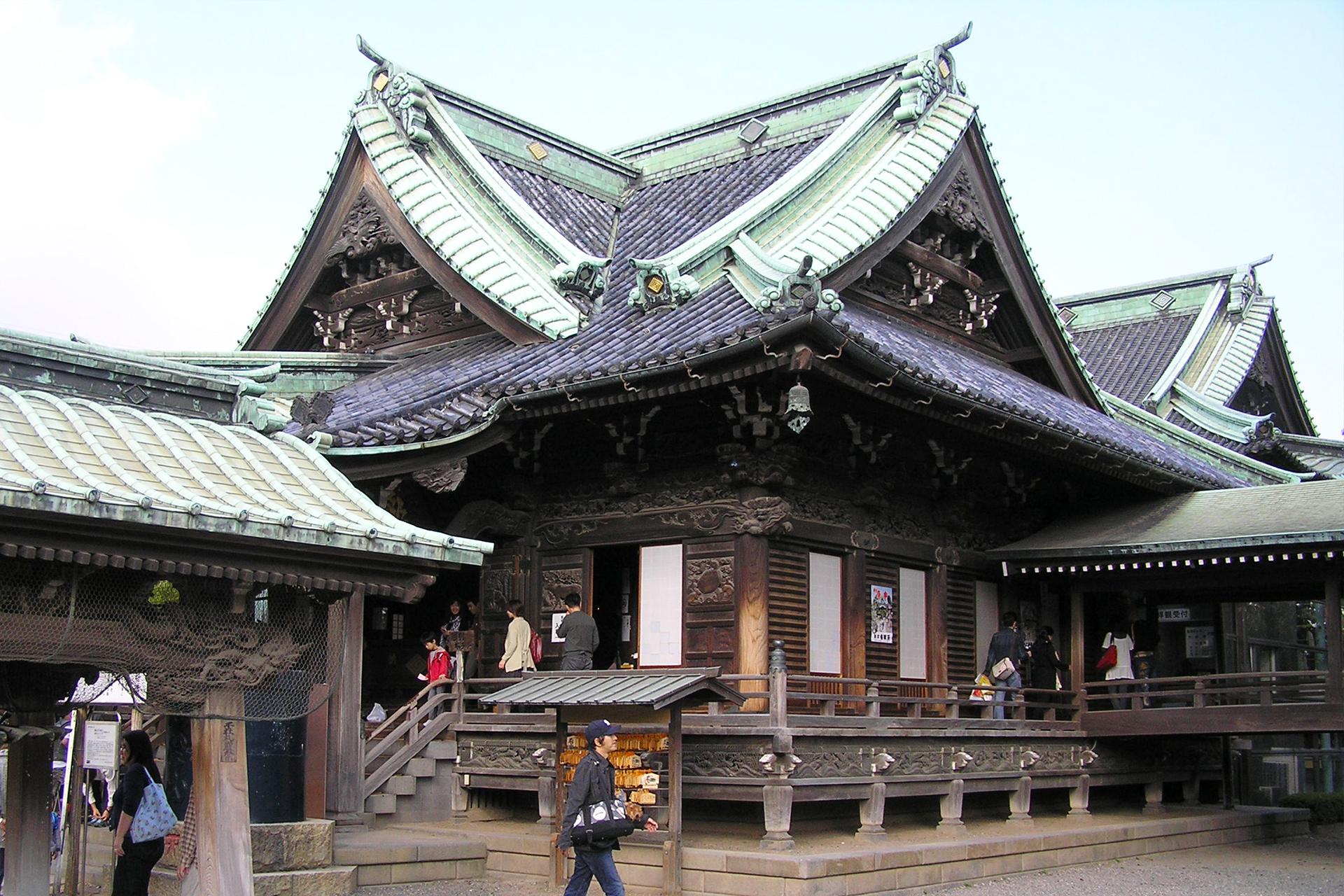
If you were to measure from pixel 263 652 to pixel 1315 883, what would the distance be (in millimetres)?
12161

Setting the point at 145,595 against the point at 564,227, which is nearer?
the point at 145,595

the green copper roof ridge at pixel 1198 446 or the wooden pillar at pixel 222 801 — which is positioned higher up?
the green copper roof ridge at pixel 1198 446

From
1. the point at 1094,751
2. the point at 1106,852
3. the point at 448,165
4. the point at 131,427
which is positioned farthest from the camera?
the point at 448,165

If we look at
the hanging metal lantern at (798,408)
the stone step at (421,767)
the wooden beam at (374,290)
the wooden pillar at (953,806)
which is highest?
the wooden beam at (374,290)

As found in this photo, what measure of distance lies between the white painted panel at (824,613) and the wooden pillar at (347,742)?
5095 millimetres

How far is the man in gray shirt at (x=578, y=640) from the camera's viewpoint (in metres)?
15.3

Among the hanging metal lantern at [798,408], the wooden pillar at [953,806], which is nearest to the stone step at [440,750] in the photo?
the hanging metal lantern at [798,408]

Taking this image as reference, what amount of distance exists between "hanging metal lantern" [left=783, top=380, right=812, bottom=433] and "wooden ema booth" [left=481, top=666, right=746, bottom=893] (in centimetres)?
264

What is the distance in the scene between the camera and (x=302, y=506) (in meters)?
9.34

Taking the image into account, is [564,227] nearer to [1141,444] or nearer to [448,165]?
[448,165]

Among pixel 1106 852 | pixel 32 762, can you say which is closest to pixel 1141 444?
pixel 1106 852

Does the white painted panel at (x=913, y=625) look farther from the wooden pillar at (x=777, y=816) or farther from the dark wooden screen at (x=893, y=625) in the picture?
the wooden pillar at (x=777, y=816)

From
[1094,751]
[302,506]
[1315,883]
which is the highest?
[302,506]

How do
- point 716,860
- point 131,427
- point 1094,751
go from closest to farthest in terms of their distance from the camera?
point 131,427, point 716,860, point 1094,751
